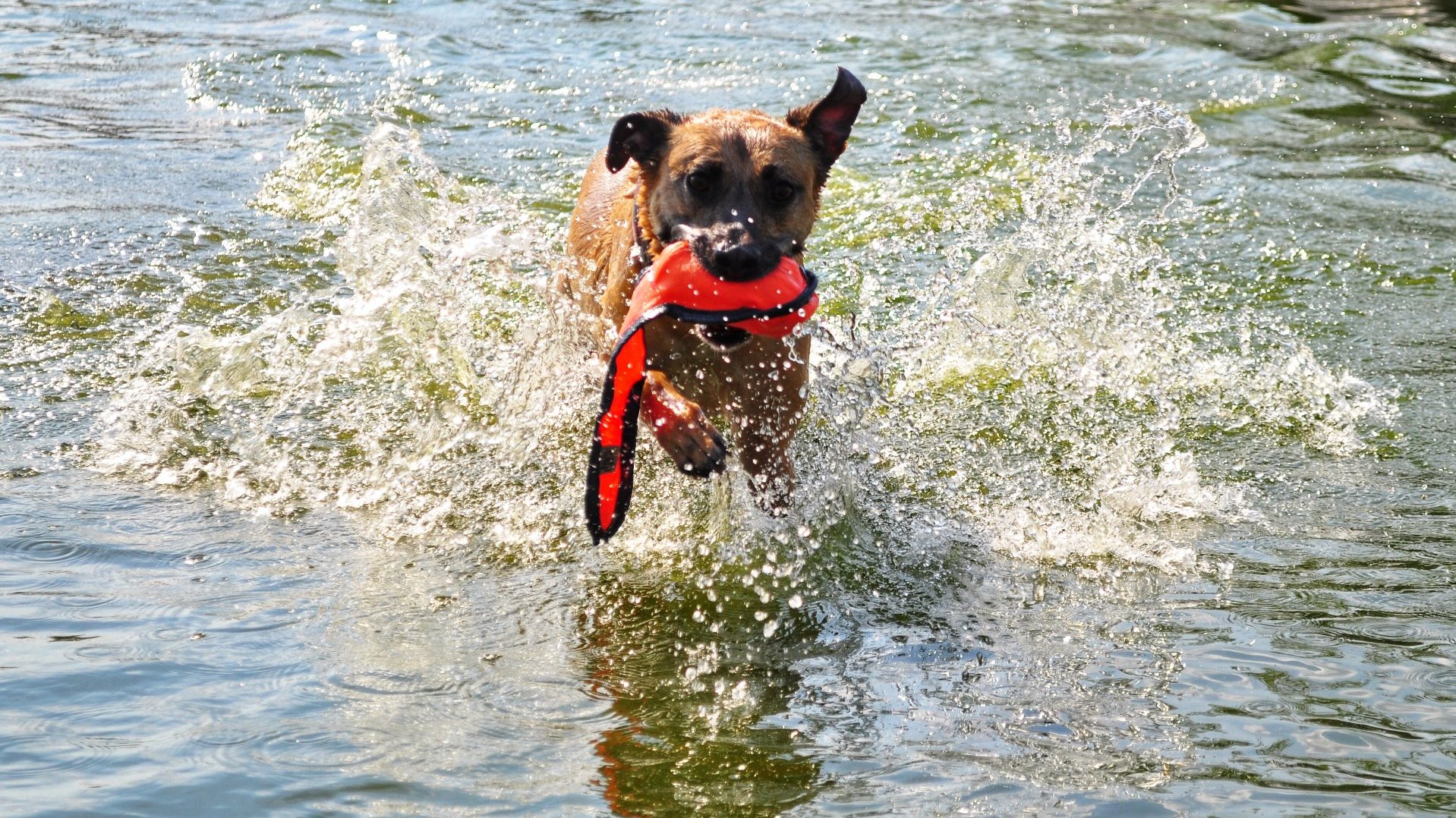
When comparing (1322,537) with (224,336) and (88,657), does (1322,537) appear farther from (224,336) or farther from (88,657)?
(224,336)

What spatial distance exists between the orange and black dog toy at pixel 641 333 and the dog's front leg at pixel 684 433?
0.21 metres

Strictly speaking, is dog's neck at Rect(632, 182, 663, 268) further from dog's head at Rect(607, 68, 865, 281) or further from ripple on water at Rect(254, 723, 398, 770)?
ripple on water at Rect(254, 723, 398, 770)

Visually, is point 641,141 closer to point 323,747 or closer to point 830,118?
point 830,118

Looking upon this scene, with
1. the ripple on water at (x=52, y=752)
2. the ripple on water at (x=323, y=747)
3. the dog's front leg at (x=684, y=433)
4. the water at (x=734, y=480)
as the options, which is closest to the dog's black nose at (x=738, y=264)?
the dog's front leg at (x=684, y=433)

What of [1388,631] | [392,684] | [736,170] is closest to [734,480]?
[736,170]

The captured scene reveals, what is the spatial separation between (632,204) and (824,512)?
1.45 m

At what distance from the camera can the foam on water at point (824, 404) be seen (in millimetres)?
5277

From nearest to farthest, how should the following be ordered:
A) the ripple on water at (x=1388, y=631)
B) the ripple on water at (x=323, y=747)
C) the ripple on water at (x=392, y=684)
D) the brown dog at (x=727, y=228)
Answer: the ripple on water at (x=323, y=747) < the ripple on water at (x=392, y=684) < the ripple on water at (x=1388, y=631) < the brown dog at (x=727, y=228)

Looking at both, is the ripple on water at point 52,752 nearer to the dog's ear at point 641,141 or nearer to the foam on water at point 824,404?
the foam on water at point 824,404

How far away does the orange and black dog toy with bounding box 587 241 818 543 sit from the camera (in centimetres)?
454

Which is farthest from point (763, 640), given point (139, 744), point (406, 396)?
point (406, 396)

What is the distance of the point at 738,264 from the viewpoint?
15.2 ft

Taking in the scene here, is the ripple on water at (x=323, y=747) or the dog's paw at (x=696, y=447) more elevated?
the dog's paw at (x=696, y=447)

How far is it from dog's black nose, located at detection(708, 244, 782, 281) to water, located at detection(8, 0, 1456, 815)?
642 mm
